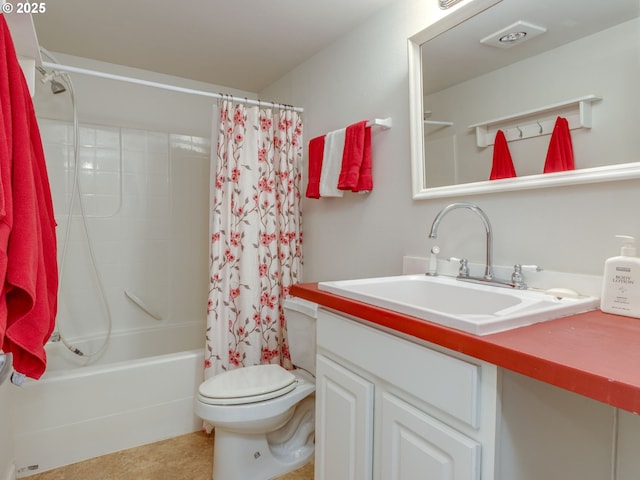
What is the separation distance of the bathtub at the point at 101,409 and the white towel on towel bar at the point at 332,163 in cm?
110

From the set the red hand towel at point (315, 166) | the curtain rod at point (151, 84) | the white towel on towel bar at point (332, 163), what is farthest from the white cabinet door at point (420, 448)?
the curtain rod at point (151, 84)

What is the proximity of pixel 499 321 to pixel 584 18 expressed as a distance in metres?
0.93

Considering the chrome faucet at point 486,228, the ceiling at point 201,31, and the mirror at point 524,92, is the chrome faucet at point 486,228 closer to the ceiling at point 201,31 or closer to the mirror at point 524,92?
the mirror at point 524,92

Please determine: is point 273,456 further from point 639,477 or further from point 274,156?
point 274,156

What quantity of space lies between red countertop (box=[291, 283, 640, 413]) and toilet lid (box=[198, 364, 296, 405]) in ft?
2.68

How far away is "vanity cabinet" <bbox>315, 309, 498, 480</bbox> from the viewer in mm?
730

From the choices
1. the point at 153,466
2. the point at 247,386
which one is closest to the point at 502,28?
the point at 247,386

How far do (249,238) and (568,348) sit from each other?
1.56 m

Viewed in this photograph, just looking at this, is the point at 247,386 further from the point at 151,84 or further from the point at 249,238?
the point at 151,84

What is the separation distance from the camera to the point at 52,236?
1178 mm

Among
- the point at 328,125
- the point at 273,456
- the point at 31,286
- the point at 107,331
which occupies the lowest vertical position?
the point at 273,456

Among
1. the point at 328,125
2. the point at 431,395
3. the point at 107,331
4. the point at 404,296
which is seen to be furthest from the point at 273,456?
the point at 328,125

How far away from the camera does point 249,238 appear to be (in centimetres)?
197

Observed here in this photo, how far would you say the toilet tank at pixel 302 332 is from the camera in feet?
5.72
